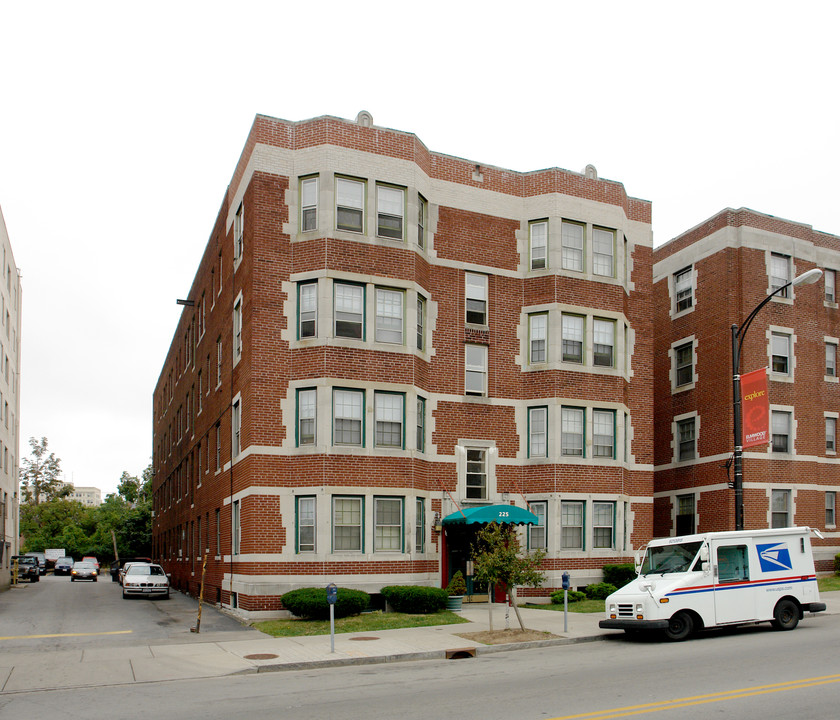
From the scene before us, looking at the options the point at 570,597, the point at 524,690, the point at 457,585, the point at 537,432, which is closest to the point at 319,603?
the point at 457,585

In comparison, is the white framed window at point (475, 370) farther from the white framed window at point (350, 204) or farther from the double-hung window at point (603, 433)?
the white framed window at point (350, 204)

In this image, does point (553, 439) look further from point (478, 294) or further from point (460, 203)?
point (460, 203)

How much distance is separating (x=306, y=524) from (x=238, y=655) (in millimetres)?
6688

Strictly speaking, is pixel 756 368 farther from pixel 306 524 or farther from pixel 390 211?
pixel 306 524

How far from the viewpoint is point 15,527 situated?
64750mm

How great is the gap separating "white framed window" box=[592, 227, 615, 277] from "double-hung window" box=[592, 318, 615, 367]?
1644 millimetres

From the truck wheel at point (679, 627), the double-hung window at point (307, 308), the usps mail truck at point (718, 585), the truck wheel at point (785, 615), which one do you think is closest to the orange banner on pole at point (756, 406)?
the usps mail truck at point (718, 585)

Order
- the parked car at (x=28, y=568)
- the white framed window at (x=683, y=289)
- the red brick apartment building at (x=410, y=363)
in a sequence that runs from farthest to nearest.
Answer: the parked car at (x=28, y=568)
the white framed window at (x=683, y=289)
the red brick apartment building at (x=410, y=363)

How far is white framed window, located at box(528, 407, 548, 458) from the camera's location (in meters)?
27.2

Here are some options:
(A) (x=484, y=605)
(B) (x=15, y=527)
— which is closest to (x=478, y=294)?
(A) (x=484, y=605)

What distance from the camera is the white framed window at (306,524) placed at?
2325cm

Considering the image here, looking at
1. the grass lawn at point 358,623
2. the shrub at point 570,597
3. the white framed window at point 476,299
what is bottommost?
the shrub at point 570,597

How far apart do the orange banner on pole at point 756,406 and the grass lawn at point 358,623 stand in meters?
8.61

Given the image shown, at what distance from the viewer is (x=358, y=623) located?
21.0 m
